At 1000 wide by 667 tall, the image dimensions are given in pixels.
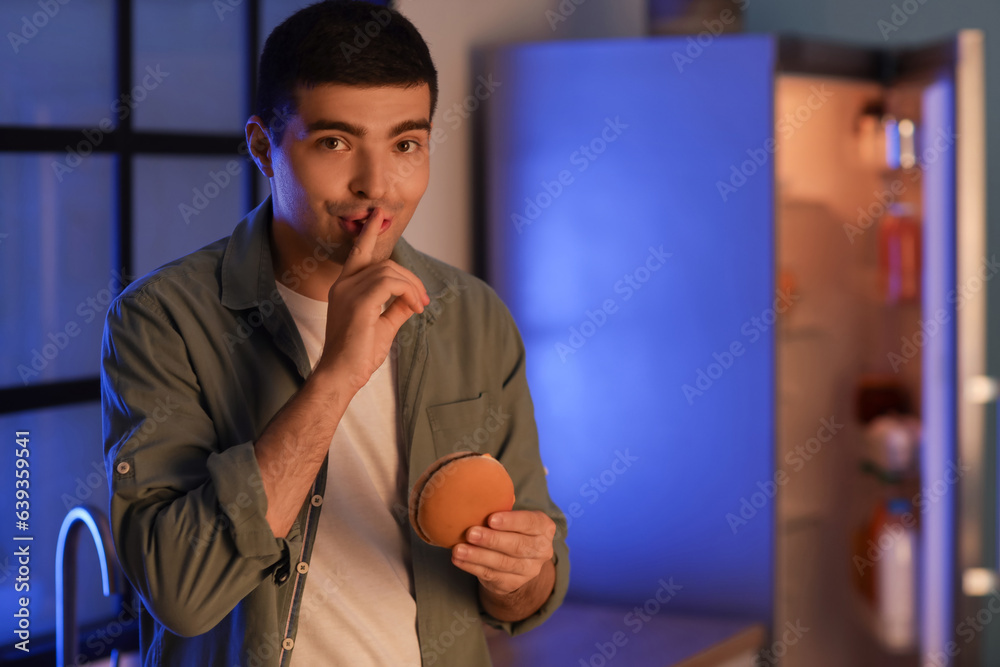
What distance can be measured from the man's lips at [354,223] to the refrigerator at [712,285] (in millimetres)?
1267

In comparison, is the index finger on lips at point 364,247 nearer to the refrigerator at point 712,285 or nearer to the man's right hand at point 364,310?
the man's right hand at point 364,310

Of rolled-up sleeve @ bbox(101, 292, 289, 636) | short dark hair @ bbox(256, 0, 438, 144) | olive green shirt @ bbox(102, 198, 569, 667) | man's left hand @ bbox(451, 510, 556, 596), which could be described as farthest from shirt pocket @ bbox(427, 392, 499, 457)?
short dark hair @ bbox(256, 0, 438, 144)

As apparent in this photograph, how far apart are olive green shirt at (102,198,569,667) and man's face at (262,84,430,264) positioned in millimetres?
113

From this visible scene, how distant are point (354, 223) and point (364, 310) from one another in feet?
0.39

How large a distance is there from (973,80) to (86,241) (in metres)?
1.75

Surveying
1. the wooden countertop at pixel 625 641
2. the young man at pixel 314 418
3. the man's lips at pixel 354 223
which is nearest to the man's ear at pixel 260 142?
the young man at pixel 314 418

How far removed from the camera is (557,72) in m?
2.19

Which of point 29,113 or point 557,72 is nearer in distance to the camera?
point 29,113

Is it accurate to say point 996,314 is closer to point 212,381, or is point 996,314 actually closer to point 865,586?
point 865,586

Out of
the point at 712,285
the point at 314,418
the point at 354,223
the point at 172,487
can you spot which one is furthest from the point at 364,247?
the point at 712,285

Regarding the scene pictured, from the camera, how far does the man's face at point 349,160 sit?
3.18ft

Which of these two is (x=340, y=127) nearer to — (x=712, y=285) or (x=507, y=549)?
(x=507, y=549)

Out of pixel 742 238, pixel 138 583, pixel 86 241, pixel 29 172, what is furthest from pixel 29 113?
pixel 742 238

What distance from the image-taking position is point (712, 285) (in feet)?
7.02
